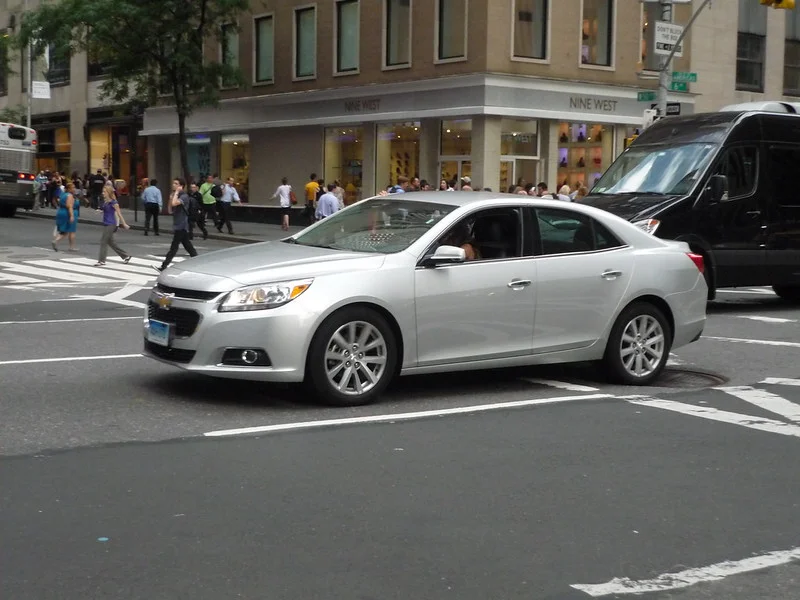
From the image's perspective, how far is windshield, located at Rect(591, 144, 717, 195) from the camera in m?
16.0

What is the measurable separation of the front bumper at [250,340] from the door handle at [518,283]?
5.88 feet

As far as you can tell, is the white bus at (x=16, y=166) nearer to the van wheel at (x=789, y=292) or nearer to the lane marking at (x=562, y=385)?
the van wheel at (x=789, y=292)

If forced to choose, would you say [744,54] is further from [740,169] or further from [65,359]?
[65,359]

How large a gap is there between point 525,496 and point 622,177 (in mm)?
11340

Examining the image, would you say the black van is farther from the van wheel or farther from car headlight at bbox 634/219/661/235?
the van wheel

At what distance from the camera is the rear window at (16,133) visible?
42.1 m

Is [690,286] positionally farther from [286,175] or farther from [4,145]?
[4,145]

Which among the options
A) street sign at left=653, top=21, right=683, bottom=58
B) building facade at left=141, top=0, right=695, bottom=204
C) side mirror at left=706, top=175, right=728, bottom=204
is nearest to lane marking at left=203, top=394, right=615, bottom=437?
side mirror at left=706, top=175, right=728, bottom=204

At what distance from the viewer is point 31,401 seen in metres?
8.76

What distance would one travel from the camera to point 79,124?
55.4 m

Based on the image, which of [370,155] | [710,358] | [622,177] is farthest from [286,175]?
[710,358]

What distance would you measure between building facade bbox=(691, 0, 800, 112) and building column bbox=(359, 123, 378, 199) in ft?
35.2

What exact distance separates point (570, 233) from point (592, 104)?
26804 mm

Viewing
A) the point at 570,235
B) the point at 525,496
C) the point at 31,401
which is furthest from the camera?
the point at 570,235
